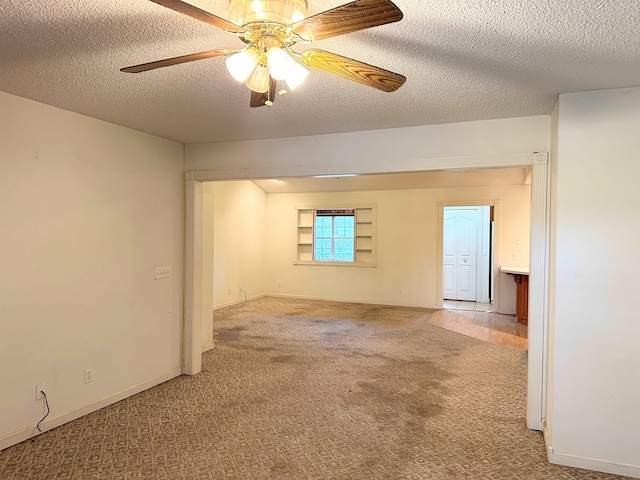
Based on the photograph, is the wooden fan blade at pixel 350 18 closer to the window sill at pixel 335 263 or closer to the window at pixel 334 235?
the window sill at pixel 335 263

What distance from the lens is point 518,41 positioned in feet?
6.04

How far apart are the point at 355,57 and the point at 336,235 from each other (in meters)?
6.64

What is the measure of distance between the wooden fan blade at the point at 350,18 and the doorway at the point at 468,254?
7759 mm

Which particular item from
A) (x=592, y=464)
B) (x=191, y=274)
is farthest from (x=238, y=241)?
(x=592, y=464)

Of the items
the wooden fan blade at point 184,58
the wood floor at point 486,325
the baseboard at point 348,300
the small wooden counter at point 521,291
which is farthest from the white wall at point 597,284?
the baseboard at point 348,300

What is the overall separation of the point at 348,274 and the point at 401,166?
5.22 metres

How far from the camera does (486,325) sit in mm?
6383

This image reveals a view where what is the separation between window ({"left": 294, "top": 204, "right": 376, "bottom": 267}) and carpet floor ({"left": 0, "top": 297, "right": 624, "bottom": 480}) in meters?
3.51

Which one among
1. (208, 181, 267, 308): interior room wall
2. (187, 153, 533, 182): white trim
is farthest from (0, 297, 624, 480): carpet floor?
(208, 181, 267, 308): interior room wall

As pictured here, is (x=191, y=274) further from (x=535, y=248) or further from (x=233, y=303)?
(x=233, y=303)

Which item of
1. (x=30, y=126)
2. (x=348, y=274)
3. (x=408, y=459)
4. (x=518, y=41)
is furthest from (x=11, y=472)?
(x=348, y=274)

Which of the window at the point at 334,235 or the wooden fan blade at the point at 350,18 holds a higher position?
the wooden fan blade at the point at 350,18

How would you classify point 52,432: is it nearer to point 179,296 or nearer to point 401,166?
point 179,296

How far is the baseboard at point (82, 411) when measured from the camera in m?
2.72
